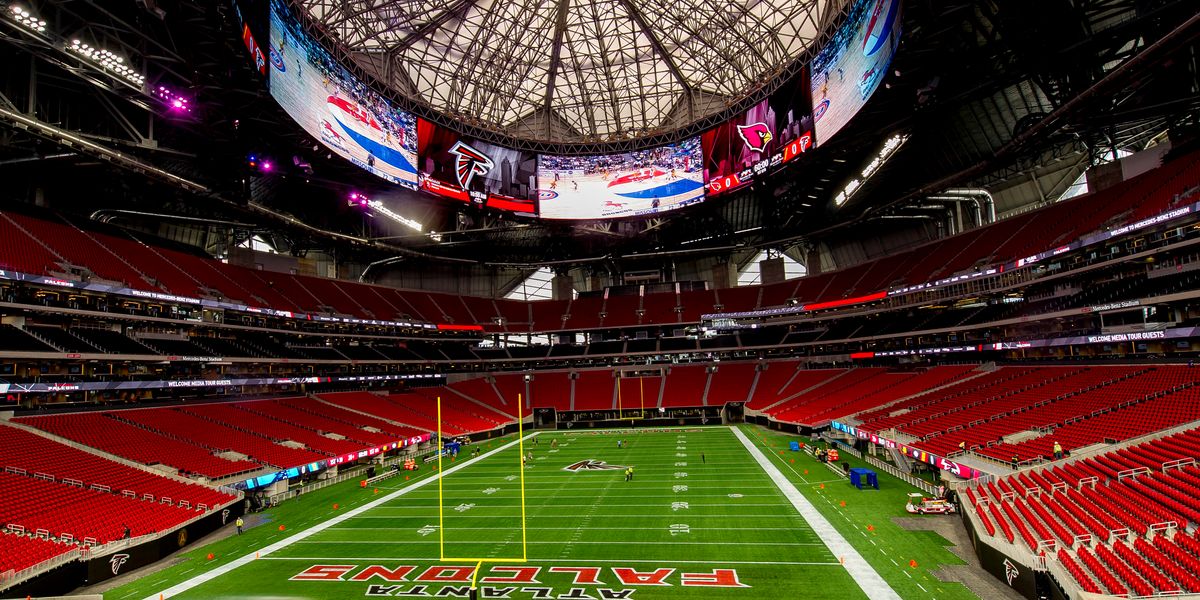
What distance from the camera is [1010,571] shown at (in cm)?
1270

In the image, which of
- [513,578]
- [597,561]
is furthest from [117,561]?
[597,561]

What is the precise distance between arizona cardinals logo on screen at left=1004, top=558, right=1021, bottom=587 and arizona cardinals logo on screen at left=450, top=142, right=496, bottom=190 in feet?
131

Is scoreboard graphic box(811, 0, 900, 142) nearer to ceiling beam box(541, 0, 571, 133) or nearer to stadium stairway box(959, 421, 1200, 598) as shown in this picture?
ceiling beam box(541, 0, 571, 133)

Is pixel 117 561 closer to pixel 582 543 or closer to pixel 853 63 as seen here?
pixel 582 543

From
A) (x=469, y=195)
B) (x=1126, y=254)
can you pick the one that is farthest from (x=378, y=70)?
(x=1126, y=254)

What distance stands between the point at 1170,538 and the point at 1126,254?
19842 mm

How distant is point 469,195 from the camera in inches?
1735

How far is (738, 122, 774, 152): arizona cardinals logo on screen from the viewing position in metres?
40.3

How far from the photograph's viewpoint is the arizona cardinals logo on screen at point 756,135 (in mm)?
40312

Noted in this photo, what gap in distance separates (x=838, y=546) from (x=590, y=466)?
16.4 meters

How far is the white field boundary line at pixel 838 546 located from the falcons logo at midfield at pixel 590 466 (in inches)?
322

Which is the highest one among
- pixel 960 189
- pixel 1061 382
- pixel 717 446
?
pixel 960 189

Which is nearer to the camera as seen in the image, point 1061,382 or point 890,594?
point 890,594

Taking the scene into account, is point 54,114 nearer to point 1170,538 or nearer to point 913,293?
point 1170,538
